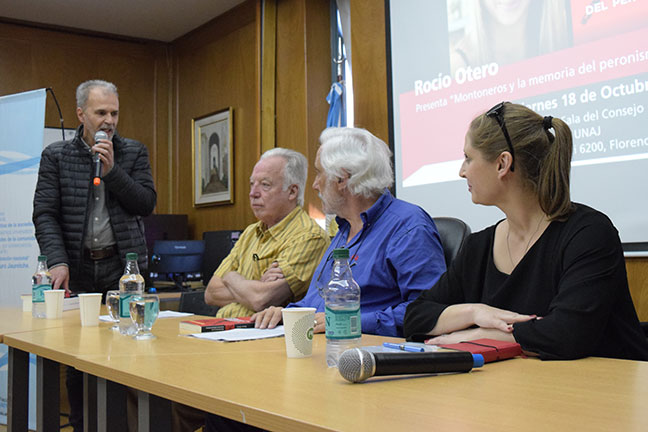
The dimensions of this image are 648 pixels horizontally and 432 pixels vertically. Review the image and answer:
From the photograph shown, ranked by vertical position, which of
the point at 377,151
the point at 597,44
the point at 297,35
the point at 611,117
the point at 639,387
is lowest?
the point at 639,387

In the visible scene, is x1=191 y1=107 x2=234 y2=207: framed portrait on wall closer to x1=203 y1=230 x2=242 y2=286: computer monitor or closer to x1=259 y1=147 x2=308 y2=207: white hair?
x1=203 y1=230 x2=242 y2=286: computer monitor

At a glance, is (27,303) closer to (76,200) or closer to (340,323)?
(76,200)

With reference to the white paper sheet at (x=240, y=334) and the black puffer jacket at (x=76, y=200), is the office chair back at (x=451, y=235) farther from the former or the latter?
the black puffer jacket at (x=76, y=200)

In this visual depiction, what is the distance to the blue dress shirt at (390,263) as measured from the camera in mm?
1775

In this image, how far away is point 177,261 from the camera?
4.64m

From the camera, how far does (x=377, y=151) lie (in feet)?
7.06

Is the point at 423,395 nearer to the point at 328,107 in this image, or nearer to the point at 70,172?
the point at 70,172

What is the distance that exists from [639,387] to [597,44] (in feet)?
7.51

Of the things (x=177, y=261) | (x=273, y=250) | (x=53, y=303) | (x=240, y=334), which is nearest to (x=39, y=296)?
(x=53, y=303)

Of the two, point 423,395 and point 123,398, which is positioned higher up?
point 423,395

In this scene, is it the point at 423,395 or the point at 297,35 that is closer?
the point at 423,395

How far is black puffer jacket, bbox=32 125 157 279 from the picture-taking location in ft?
8.97

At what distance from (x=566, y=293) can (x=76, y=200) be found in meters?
2.24

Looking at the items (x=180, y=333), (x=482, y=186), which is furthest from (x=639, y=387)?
(x=180, y=333)
